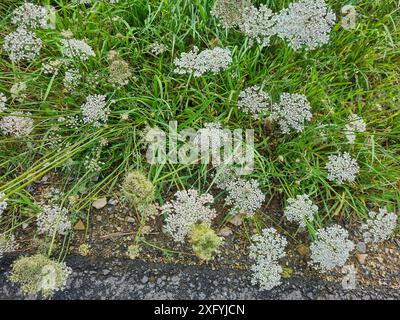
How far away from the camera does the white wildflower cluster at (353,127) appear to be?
8.11 ft

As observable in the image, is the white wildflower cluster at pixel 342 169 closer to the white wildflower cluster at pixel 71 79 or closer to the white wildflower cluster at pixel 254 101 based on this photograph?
the white wildflower cluster at pixel 254 101

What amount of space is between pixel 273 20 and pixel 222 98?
0.57 meters

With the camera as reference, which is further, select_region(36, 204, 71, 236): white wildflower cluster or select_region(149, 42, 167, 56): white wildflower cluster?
select_region(149, 42, 167, 56): white wildflower cluster

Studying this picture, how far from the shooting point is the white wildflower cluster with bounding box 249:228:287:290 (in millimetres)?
2156

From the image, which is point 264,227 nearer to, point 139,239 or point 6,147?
point 139,239

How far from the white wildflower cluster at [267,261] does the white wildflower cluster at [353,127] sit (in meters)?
0.83

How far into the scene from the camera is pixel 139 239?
235 cm

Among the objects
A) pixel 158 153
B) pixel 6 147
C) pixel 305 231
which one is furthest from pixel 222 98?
pixel 6 147

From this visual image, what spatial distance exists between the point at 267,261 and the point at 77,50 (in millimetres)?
1822

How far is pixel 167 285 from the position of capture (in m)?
2.25

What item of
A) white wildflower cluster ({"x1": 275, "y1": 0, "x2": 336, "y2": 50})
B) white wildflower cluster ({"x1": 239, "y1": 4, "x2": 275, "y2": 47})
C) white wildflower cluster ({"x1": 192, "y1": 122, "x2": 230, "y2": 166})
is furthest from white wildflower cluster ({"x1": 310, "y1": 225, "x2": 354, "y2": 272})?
white wildflower cluster ({"x1": 239, "y1": 4, "x2": 275, "y2": 47})

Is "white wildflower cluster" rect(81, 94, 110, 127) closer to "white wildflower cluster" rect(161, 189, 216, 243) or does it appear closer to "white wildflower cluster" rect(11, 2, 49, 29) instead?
"white wildflower cluster" rect(11, 2, 49, 29)

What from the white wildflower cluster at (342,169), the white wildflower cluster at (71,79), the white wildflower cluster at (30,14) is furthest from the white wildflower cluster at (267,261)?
the white wildflower cluster at (30,14)

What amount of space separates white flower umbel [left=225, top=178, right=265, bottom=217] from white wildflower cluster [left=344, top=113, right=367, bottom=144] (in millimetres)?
720
